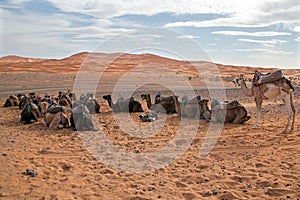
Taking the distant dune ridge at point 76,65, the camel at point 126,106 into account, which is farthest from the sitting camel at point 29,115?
the distant dune ridge at point 76,65

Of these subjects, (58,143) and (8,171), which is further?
(58,143)

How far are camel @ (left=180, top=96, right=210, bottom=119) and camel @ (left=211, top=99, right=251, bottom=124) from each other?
24.5 inches

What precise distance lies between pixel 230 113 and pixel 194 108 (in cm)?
174

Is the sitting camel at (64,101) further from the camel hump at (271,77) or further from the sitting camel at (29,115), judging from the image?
the camel hump at (271,77)

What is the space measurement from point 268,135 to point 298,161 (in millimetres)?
2671

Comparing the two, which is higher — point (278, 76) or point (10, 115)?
point (278, 76)

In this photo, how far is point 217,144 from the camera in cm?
941

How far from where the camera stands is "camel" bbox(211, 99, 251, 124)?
12.1 m

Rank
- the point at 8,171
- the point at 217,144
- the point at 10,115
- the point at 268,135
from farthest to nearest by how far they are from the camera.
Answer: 1. the point at 10,115
2. the point at 268,135
3. the point at 217,144
4. the point at 8,171

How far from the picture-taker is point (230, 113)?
12.2 metres

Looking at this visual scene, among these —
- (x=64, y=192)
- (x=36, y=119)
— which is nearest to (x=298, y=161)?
(x=64, y=192)

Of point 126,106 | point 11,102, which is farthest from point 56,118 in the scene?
point 11,102

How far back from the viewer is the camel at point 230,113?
12102mm

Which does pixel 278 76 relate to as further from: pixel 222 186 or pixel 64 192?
pixel 64 192
